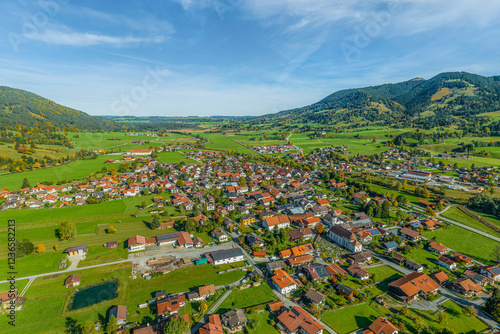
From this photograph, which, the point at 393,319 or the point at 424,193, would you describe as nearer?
the point at 393,319

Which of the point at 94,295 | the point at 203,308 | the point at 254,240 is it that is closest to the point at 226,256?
the point at 254,240

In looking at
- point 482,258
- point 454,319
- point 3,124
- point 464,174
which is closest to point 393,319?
point 454,319

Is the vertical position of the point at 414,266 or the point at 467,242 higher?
the point at 414,266

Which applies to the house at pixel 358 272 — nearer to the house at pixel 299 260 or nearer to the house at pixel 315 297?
the house at pixel 299 260

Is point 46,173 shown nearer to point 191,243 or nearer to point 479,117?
point 191,243

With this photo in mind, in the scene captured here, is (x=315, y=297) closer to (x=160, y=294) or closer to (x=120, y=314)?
(x=160, y=294)
